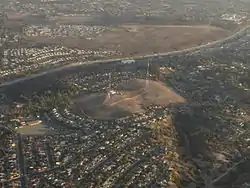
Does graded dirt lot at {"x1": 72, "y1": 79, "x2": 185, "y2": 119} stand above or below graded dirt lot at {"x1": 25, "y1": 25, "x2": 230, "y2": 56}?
below

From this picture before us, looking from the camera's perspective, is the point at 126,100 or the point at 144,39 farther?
the point at 144,39

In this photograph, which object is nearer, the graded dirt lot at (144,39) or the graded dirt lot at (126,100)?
the graded dirt lot at (126,100)

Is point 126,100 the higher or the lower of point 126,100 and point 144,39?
the lower

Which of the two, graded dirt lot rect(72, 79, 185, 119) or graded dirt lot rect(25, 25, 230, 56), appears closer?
graded dirt lot rect(72, 79, 185, 119)

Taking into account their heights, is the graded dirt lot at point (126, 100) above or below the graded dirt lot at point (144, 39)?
below

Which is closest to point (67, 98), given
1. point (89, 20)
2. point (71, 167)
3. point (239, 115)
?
point (71, 167)
